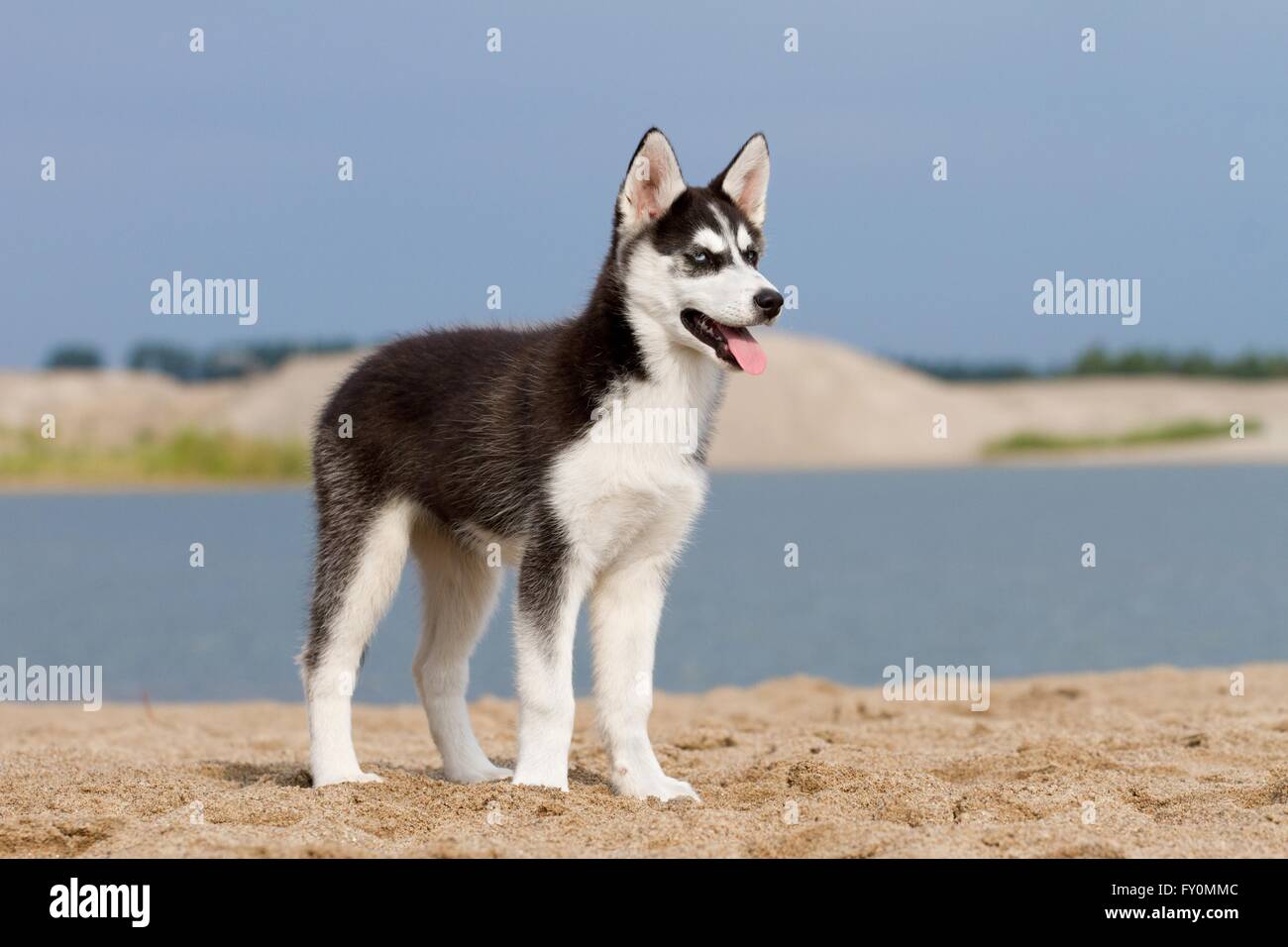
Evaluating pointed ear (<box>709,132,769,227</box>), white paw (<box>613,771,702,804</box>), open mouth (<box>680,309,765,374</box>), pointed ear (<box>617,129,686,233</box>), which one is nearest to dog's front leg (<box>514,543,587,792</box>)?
white paw (<box>613,771,702,804</box>)

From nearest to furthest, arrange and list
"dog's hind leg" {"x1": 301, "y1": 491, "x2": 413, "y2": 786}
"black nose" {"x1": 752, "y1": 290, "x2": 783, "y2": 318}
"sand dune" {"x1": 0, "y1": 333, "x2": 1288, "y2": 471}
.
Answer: "black nose" {"x1": 752, "y1": 290, "x2": 783, "y2": 318}
"dog's hind leg" {"x1": 301, "y1": 491, "x2": 413, "y2": 786}
"sand dune" {"x1": 0, "y1": 333, "x2": 1288, "y2": 471}

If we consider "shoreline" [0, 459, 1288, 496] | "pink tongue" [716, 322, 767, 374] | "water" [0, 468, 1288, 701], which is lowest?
"water" [0, 468, 1288, 701]

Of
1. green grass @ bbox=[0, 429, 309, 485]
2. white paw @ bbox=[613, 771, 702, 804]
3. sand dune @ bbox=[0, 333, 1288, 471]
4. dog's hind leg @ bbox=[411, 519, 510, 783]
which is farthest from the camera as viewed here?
sand dune @ bbox=[0, 333, 1288, 471]

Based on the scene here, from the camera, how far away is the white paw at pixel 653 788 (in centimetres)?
637

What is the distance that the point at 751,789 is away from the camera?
650cm

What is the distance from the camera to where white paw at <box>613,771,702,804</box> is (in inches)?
251

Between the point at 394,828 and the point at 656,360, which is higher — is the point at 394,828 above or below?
below

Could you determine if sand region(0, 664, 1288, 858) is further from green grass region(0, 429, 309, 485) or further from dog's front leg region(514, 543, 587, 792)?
green grass region(0, 429, 309, 485)

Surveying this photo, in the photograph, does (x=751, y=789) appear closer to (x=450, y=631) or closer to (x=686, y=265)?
(x=450, y=631)

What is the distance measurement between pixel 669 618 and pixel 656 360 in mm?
10745

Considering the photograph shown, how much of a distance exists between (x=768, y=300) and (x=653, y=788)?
211 centimetres

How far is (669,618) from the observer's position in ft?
55.1
